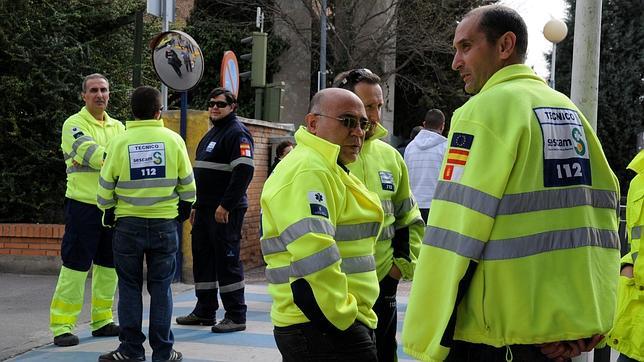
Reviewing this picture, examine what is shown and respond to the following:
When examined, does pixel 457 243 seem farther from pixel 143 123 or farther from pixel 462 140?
pixel 143 123

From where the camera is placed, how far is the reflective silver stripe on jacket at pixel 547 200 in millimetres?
2574

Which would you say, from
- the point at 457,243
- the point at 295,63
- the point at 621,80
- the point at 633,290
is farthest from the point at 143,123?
the point at 621,80

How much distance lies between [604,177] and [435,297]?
78 centimetres

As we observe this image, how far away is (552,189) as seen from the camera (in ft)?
8.64

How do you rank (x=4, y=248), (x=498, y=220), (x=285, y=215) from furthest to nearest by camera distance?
(x=4, y=248) → (x=285, y=215) → (x=498, y=220)

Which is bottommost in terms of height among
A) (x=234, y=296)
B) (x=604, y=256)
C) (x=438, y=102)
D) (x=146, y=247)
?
(x=234, y=296)

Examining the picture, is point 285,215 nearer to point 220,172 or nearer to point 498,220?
point 498,220

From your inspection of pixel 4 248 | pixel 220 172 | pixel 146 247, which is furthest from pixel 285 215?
pixel 4 248

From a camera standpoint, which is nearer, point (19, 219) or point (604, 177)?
point (604, 177)

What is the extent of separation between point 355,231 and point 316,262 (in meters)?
0.44

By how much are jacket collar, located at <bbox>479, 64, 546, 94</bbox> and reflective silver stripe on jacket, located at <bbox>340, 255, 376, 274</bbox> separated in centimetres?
111

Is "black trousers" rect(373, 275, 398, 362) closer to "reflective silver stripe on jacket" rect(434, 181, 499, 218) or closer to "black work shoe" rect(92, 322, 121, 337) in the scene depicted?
"reflective silver stripe on jacket" rect(434, 181, 499, 218)

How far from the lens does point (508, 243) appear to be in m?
2.58

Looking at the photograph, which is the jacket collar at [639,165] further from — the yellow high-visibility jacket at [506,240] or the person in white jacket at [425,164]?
the person in white jacket at [425,164]
